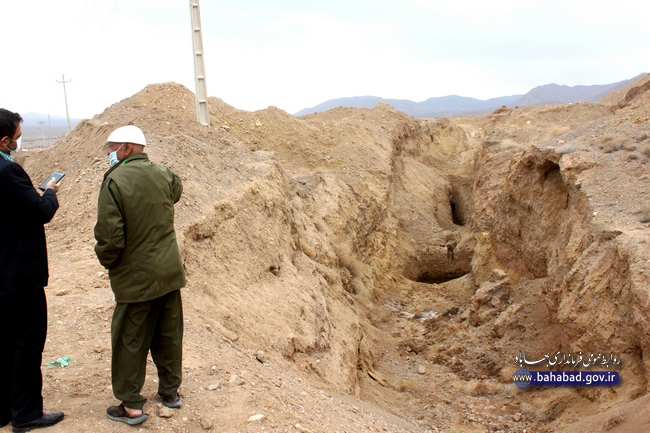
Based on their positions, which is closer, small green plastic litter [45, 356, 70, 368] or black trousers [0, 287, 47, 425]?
black trousers [0, 287, 47, 425]

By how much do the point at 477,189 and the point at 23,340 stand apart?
643 inches

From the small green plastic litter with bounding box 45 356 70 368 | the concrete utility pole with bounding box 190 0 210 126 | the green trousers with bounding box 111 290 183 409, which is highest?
the concrete utility pole with bounding box 190 0 210 126

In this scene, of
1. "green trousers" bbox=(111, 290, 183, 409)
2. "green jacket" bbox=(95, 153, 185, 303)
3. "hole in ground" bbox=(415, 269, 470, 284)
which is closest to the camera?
"green jacket" bbox=(95, 153, 185, 303)

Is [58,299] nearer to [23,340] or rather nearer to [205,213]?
[23,340]

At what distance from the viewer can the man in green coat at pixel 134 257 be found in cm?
300

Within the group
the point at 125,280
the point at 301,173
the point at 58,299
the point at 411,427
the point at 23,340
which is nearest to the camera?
the point at 23,340

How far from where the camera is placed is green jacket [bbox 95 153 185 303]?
2.96 metres

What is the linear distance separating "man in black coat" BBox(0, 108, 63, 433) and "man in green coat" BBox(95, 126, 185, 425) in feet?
1.23

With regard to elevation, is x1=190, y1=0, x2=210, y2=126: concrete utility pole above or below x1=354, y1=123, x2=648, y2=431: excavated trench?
above

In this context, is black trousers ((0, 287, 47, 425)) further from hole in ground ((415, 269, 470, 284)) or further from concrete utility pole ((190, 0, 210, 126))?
hole in ground ((415, 269, 470, 284))

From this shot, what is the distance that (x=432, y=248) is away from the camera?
662 inches

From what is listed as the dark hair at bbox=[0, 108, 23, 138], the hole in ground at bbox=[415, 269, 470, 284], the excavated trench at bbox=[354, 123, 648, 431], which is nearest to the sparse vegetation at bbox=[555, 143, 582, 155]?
the excavated trench at bbox=[354, 123, 648, 431]

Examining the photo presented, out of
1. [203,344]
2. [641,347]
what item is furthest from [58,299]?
[641,347]

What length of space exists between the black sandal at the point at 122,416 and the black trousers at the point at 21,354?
1.41 ft
